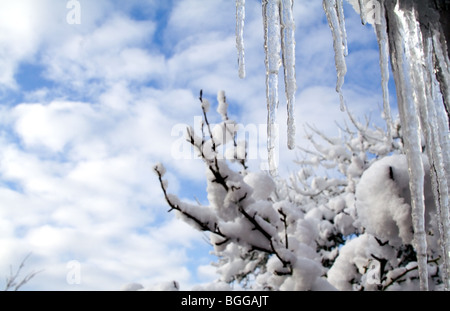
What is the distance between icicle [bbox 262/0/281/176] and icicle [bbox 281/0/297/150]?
0.11 ft

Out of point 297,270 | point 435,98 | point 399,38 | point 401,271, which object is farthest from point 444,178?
point 401,271

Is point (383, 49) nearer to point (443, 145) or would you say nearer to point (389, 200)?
point (443, 145)

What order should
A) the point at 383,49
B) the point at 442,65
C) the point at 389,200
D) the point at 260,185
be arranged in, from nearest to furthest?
the point at 442,65, the point at 383,49, the point at 389,200, the point at 260,185

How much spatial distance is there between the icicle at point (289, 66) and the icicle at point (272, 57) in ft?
0.11

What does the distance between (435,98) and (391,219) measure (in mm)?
1261

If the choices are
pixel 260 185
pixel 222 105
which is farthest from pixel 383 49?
pixel 222 105

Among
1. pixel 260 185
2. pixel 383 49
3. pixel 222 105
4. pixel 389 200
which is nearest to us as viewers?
pixel 383 49

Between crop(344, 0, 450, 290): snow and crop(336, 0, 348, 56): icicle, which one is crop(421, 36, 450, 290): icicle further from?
crop(336, 0, 348, 56): icicle

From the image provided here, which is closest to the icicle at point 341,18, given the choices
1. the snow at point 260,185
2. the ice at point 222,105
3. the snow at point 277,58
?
the snow at point 277,58

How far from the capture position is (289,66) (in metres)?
1.45

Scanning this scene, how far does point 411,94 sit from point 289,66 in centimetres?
49

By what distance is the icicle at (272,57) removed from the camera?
149 centimetres

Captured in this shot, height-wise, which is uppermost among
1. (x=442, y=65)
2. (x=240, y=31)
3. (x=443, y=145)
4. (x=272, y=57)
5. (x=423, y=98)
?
(x=240, y=31)
